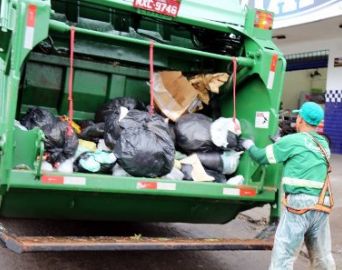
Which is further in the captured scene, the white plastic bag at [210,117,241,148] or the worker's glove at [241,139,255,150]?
the white plastic bag at [210,117,241,148]

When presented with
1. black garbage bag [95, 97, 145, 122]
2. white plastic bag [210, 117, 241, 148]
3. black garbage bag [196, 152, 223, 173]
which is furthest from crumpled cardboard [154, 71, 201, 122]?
black garbage bag [196, 152, 223, 173]

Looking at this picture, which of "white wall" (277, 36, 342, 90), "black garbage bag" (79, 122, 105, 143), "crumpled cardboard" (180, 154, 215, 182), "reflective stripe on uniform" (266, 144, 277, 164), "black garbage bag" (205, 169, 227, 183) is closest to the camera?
"reflective stripe on uniform" (266, 144, 277, 164)

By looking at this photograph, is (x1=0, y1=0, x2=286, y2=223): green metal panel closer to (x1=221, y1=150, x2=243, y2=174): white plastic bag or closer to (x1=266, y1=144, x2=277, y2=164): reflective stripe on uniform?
(x1=221, y1=150, x2=243, y2=174): white plastic bag

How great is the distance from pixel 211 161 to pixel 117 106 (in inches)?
36.1

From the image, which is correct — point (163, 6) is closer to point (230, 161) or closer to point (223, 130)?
point (223, 130)

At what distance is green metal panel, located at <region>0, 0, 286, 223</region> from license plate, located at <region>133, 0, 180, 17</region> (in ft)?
0.21

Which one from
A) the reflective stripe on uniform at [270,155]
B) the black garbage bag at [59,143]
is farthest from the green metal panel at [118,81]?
the reflective stripe on uniform at [270,155]

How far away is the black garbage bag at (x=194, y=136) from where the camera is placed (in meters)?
4.23

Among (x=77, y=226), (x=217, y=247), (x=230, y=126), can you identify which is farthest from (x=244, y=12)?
(x=77, y=226)

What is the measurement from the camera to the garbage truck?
11.3 ft

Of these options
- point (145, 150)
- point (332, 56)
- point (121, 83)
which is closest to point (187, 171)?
point (145, 150)

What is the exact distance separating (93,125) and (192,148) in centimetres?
85

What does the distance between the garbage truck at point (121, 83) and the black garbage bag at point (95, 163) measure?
0.20 m

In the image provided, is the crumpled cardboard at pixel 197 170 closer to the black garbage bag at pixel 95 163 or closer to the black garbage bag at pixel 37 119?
the black garbage bag at pixel 95 163
